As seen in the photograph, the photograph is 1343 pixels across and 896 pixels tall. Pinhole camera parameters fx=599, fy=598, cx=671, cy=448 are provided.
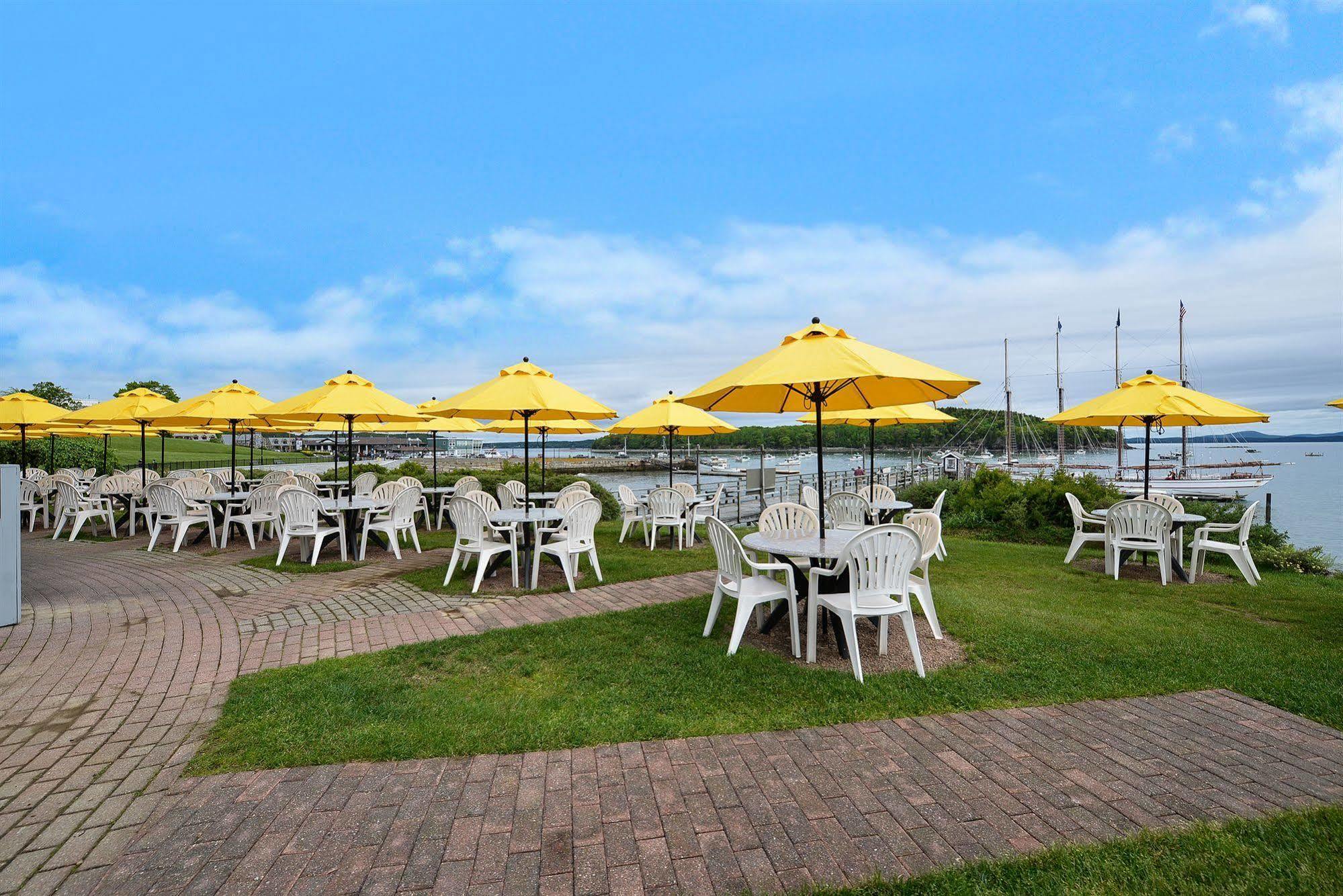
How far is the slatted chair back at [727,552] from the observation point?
177 inches

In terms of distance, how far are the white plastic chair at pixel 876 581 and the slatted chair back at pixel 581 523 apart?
125 inches

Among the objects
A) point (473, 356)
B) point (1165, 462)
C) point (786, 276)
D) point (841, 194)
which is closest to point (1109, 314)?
point (1165, 462)

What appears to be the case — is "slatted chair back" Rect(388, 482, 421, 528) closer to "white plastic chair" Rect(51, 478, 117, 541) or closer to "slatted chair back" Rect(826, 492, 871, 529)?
"slatted chair back" Rect(826, 492, 871, 529)

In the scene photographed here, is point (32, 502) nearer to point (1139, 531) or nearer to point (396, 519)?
point (396, 519)

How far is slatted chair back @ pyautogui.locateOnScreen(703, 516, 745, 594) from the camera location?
4500 mm

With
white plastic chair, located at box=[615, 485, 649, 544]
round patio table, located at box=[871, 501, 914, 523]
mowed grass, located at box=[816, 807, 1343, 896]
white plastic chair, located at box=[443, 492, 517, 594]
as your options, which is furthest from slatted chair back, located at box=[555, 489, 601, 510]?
mowed grass, located at box=[816, 807, 1343, 896]

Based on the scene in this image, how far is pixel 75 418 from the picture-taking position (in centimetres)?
1075

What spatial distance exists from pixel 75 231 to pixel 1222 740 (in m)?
29.1

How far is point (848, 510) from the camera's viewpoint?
26.3 ft

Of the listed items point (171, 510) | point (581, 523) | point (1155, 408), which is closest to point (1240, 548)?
point (1155, 408)

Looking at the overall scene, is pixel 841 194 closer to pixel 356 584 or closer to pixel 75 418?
pixel 356 584

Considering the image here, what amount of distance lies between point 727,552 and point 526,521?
9.65 feet

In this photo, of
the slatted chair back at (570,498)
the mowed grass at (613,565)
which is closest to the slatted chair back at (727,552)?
the mowed grass at (613,565)

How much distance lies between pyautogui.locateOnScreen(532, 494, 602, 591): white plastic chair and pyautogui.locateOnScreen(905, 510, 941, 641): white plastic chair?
319 cm
